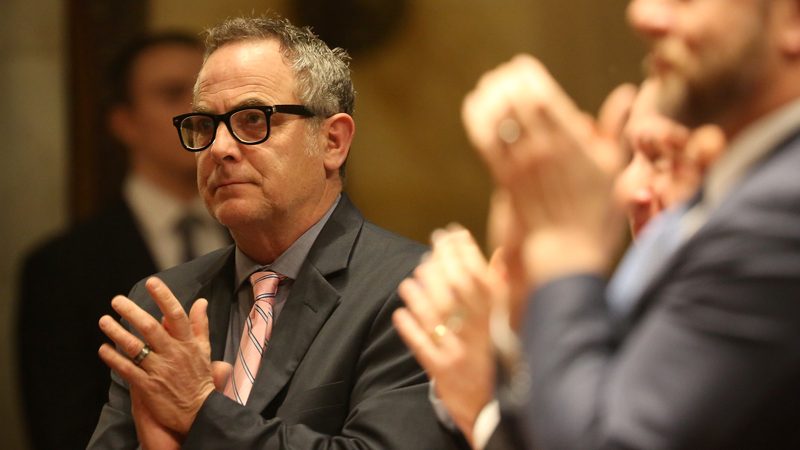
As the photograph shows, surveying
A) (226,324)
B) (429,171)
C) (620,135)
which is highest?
(620,135)

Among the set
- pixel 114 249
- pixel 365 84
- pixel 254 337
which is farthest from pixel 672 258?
pixel 365 84

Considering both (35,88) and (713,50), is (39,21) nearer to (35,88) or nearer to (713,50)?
(35,88)

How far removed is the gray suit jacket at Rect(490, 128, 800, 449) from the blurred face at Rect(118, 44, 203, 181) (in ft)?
10.3

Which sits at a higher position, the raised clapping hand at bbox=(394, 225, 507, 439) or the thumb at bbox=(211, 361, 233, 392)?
the raised clapping hand at bbox=(394, 225, 507, 439)

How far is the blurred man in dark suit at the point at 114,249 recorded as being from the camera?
3.59m

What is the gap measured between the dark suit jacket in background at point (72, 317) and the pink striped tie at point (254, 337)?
1415 mm

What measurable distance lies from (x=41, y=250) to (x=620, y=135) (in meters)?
3.01

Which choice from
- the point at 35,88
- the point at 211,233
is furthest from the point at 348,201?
the point at 35,88

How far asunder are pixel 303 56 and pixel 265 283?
51 cm

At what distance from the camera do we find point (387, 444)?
1987 mm

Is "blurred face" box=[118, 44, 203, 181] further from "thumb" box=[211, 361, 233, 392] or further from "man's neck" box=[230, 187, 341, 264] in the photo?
"thumb" box=[211, 361, 233, 392]

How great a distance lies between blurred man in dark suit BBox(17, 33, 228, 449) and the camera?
11.8 feet

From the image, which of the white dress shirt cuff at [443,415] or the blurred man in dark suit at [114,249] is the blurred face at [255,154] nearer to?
the white dress shirt cuff at [443,415]

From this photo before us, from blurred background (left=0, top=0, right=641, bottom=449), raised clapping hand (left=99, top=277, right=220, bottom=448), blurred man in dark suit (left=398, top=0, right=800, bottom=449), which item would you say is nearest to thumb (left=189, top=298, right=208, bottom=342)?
raised clapping hand (left=99, top=277, right=220, bottom=448)
